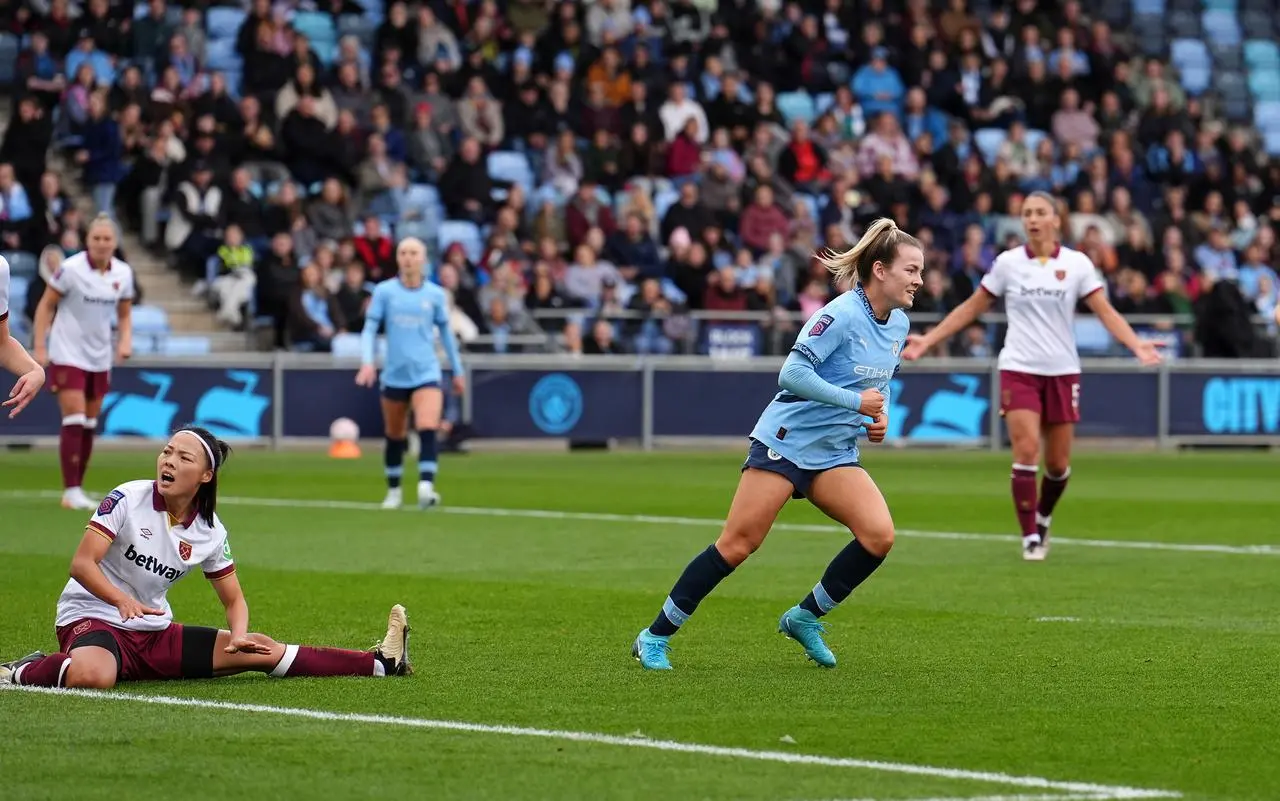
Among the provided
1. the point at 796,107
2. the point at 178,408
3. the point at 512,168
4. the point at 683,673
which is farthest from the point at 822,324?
the point at 796,107

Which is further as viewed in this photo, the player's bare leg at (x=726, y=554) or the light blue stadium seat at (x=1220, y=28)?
the light blue stadium seat at (x=1220, y=28)

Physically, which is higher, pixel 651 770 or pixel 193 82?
pixel 193 82

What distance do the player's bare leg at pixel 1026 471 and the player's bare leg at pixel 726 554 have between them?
5.75 metres

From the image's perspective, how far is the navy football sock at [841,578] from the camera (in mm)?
9250

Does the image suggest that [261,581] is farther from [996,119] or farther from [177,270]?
[996,119]

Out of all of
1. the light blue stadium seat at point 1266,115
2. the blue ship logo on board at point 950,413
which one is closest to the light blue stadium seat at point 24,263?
the blue ship logo on board at point 950,413

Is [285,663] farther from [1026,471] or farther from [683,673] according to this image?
[1026,471]

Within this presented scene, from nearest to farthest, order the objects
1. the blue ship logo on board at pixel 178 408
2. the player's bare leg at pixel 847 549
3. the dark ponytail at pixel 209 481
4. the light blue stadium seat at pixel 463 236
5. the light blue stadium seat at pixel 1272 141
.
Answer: the dark ponytail at pixel 209 481 → the player's bare leg at pixel 847 549 → the blue ship logo on board at pixel 178 408 → the light blue stadium seat at pixel 463 236 → the light blue stadium seat at pixel 1272 141

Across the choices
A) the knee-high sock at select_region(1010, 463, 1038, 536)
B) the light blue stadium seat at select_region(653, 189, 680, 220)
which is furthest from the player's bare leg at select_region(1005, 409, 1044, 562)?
the light blue stadium seat at select_region(653, 189, 680, 220)

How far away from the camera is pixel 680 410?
94.0 feet

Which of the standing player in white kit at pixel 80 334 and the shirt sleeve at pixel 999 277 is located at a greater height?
the shirt sleeve at pixel 999 277

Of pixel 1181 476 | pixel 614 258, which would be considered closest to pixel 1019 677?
pixel 1181 476

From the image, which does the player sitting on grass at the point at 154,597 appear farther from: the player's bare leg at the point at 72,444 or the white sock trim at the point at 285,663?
the player's bare leg at the point at 72,444

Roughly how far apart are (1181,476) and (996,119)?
13311 millimetres
